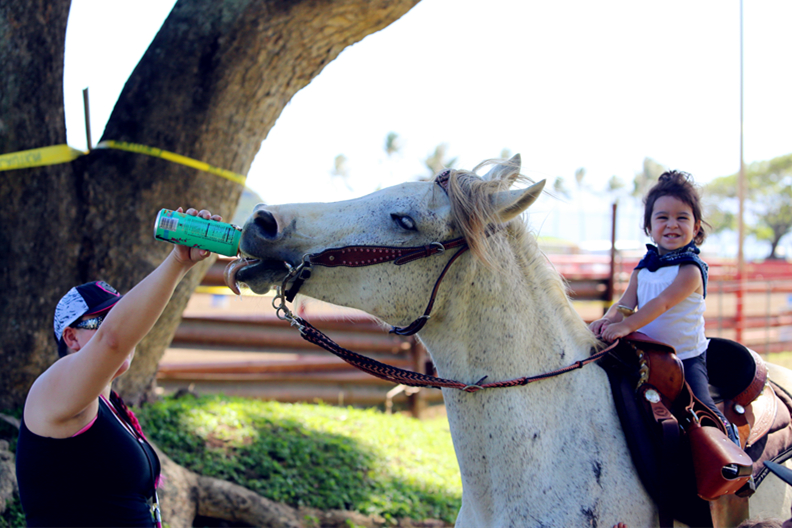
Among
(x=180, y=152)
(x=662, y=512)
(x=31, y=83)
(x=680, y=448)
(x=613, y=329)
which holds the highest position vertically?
(x=31, y=83)

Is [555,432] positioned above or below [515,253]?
below

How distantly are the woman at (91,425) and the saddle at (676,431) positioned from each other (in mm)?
1794

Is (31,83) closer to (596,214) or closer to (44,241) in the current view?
(44,241)

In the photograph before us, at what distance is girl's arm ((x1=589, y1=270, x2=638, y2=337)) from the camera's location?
2523 mm

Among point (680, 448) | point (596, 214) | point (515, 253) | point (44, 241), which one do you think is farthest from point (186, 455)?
point (596, 214)

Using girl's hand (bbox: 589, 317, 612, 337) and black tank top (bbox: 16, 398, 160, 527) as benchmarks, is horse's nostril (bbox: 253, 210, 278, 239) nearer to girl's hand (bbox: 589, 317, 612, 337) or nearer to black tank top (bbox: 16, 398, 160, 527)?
black tank top (bbox: 16, 398, 160, 527)

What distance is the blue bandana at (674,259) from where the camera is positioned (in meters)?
2.40

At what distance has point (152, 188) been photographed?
4070 mm

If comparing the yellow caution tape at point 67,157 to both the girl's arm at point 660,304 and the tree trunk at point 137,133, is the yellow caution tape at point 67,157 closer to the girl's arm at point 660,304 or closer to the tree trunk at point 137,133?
the tree trunk at point 137,133

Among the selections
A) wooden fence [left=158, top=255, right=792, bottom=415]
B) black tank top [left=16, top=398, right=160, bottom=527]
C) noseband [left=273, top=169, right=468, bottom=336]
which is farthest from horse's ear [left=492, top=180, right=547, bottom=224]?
wooden fence [left=158, top=255, right=792, bottom=415]

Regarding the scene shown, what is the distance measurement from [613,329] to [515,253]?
1.95 feet

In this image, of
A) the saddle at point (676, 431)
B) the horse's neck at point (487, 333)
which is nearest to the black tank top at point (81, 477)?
the horse's neck at point (487, 333)

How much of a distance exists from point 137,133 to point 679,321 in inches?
154

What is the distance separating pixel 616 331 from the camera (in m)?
2.30
